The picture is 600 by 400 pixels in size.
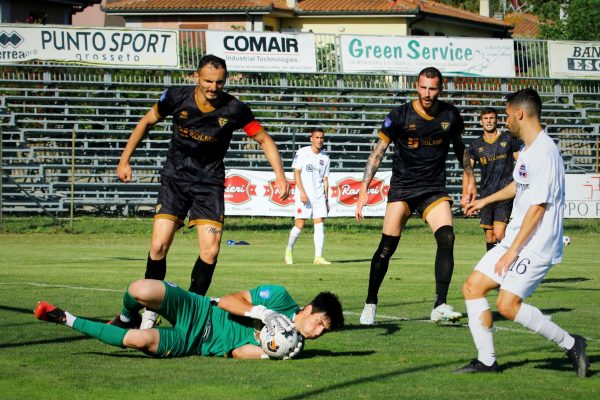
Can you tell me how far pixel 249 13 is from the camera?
5269 cm

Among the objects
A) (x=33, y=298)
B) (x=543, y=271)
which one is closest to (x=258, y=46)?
(x=33, y=298)

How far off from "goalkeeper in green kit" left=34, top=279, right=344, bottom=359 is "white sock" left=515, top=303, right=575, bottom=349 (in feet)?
4.43

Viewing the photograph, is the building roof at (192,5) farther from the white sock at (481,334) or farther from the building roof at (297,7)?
the white sock at (481,334)

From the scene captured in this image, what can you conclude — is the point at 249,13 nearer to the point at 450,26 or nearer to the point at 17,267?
the point at 450,26

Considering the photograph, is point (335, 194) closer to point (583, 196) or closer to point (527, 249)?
point (583, 196)

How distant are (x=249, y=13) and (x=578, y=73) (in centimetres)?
2082

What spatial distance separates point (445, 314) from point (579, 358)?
2.63m

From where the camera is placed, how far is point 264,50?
34.2 meters

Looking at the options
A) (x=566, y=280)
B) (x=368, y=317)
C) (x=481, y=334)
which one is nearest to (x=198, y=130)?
(x=368, y=317)

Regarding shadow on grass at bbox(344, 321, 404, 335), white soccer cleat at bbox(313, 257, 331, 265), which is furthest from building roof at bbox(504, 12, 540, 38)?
shadow on grass at bbox(344, 321, 404, 335)

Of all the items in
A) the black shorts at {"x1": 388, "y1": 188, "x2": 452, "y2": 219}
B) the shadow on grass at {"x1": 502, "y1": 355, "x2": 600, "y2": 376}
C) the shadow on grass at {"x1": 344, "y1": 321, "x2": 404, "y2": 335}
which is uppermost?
the black shorts at {"x1": 388, "y1": 188, "x2": 452, "y2": 219}

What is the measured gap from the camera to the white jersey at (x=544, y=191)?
7.20 metres

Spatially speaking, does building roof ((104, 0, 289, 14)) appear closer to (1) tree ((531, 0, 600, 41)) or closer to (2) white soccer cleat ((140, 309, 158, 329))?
(1) tree ((531, 0, 600, 41))

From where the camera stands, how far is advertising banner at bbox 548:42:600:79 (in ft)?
120
